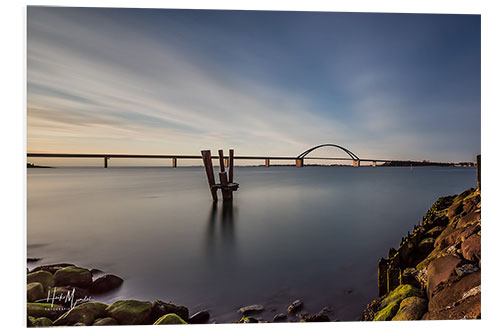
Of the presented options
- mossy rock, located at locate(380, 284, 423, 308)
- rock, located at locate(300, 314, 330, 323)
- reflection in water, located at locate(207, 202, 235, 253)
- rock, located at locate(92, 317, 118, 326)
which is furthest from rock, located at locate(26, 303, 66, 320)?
mossy rock, located at locate(380, 284, 423, 308)

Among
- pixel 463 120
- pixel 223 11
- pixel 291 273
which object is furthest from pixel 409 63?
pixel 291 273

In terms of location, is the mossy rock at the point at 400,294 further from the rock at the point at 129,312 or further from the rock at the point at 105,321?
the rock at the point at 105,321

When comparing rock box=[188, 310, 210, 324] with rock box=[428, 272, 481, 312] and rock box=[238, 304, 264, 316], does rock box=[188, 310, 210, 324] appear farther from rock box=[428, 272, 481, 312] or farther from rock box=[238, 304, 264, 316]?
rock box=[428, 272, 481, 312]

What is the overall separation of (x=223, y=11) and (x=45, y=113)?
7.46 ft

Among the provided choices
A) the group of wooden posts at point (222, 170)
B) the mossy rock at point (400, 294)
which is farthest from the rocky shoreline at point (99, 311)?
the group of wooden posts at point (222, 170)

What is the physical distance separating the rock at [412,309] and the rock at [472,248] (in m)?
0.70

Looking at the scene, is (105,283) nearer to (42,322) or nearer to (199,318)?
(42,322)

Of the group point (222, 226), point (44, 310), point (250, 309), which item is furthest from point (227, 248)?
point (44, 310)

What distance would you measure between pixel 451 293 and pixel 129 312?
2594mm

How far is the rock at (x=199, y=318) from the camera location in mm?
2025

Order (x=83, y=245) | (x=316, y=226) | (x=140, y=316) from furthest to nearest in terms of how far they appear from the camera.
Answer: (x=316, y=226), (x=83, y=245), (x=140, y=316)

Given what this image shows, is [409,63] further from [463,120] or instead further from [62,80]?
[62,80]

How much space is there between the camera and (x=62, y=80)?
2.56m

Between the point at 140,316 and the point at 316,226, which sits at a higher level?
the point at 316,226
